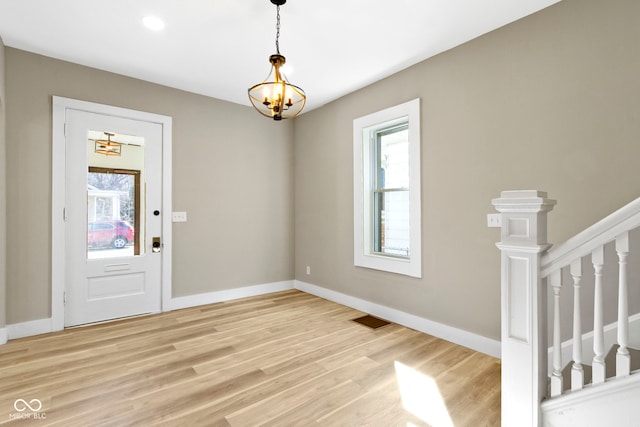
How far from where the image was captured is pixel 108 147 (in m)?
3.52

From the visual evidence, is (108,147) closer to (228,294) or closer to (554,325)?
(228,294)

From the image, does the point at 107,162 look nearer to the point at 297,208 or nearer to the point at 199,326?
the point at 199,326

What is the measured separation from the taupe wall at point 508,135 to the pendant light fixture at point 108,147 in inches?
111

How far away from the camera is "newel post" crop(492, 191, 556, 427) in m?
1.50

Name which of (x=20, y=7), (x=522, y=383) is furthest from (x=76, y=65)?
(x=522, y=383)

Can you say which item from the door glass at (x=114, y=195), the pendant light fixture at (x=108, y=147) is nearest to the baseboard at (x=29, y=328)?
the door glass at (x=114, y=195)

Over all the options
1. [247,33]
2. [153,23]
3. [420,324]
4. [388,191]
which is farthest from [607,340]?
[153,23]

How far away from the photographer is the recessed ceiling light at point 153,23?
101 inches

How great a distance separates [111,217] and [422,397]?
138 inches

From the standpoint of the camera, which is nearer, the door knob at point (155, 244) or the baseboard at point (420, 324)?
the baseboard at point (420, 324)

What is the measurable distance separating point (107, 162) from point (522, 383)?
4.09m

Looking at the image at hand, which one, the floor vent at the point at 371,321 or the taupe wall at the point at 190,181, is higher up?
the taupe wall at the point at 190,181

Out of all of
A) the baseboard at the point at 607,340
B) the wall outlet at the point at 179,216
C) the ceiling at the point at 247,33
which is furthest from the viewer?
the wall outlet at the point at 179,216

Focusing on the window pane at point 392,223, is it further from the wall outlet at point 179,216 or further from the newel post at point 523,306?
the wall outlet at point 179,216
